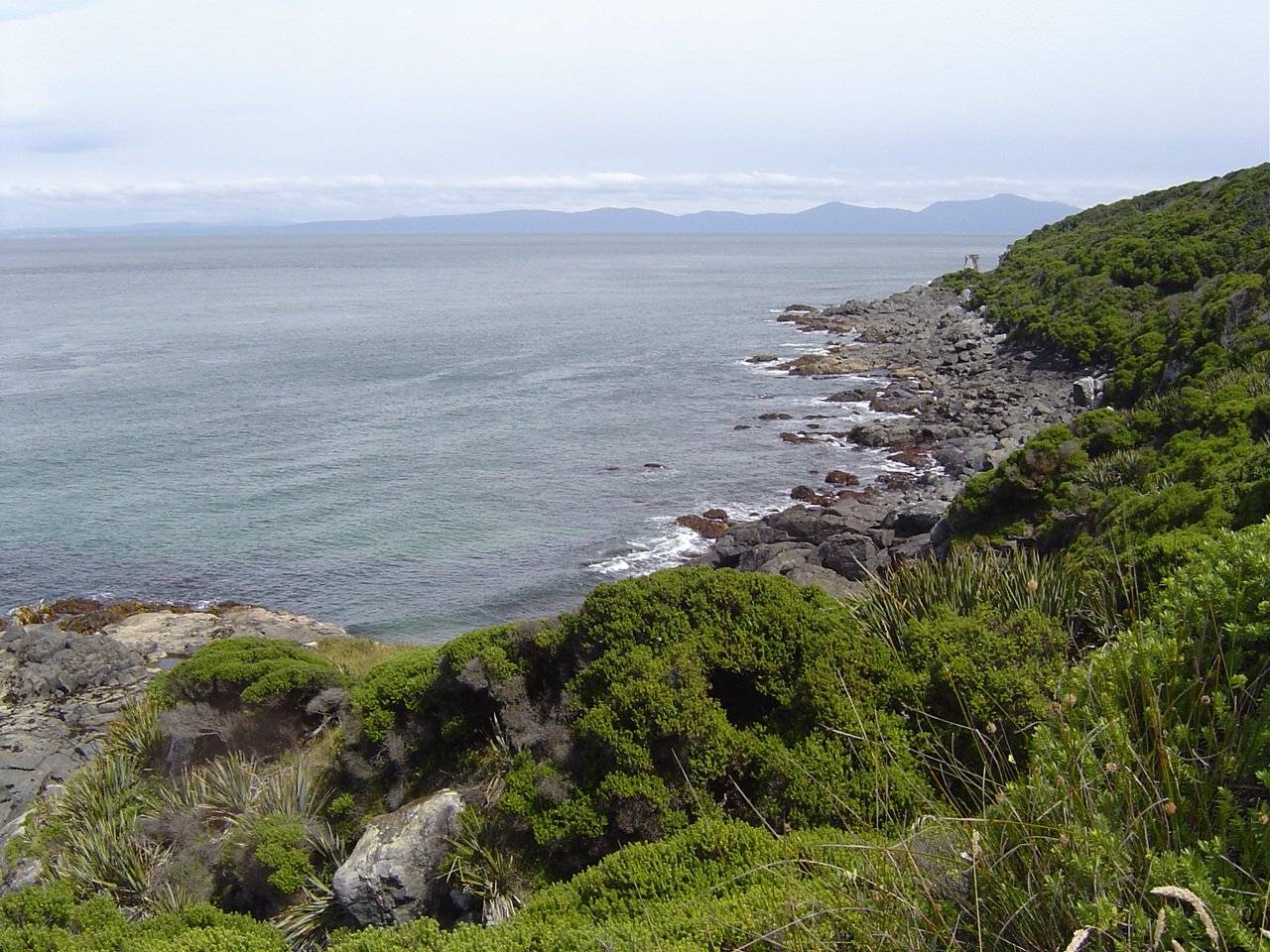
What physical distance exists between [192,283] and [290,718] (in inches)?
4878

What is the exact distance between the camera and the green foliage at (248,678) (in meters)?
13.2

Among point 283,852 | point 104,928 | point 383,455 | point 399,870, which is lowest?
point 383,455

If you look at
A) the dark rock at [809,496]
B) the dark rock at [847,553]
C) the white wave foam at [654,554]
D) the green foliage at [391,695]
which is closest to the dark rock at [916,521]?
the dark rock at [847,553]

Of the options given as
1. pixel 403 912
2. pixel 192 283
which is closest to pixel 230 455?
pixel 403 912

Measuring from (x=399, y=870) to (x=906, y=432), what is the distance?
111ft

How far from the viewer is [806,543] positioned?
2570 centimetres

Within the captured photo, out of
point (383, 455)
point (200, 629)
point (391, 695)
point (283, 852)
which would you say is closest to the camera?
point (283, 852)

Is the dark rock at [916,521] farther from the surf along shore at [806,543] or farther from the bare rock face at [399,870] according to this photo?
the bare rock face at [399,870]

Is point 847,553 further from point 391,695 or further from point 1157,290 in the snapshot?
point 1157,290

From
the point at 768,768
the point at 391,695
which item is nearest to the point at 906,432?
the point at 391,695

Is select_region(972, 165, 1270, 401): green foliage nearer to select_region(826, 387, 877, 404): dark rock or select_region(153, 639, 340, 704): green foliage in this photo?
select_region(826, 387, 877, 404): dark rock

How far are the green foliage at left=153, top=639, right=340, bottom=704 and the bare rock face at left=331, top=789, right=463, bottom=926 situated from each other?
4.36 m

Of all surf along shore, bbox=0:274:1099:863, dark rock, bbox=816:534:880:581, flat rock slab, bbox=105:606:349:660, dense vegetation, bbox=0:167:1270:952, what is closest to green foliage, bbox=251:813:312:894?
dense vegetation, bbox=0:167:1270:952

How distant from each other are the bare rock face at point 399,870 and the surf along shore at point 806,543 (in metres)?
4.66
